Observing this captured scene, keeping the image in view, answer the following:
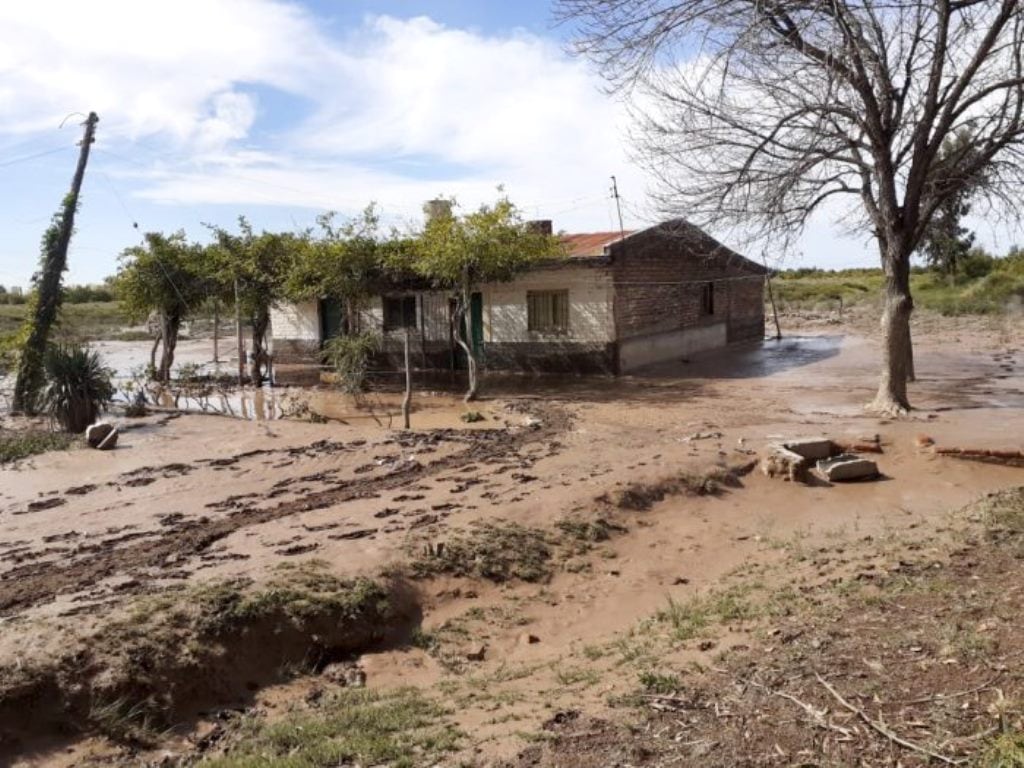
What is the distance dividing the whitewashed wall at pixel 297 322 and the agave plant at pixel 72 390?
10.2 m

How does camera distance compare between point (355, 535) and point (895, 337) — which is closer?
point (355, 535)

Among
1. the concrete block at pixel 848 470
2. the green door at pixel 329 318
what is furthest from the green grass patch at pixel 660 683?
the green door at pixel 329 318

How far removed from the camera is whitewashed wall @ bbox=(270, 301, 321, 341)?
Result: 25.0 m

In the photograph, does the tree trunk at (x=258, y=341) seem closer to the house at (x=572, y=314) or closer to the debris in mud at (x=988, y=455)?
the house at (x=572, y=314)

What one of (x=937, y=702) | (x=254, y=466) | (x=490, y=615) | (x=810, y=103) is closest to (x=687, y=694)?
(x=937, y=702)

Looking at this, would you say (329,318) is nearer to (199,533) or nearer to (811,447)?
(199,533)

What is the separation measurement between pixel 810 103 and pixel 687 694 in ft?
34.2

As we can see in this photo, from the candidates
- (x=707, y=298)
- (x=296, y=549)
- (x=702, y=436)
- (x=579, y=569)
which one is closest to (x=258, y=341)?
(x=702, y=436)

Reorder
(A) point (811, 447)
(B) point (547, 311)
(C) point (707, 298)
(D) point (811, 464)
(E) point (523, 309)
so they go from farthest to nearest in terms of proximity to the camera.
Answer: (C) point (707, 298) < (E) point (523, 309) < (B) point (547, 311) < (A) point (811, 447) < (D) point (811, 464)

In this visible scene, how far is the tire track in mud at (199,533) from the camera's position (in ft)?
21.3

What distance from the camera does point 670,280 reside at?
22516 millimetres

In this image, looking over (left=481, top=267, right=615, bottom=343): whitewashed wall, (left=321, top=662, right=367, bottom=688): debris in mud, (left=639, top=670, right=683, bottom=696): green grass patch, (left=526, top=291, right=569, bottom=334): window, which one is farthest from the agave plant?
(left=639, top=670, right=683, bottom=696): green grass patch

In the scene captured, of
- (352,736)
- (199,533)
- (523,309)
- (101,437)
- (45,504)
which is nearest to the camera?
(352,736)

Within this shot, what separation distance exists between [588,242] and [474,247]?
6968 mm
